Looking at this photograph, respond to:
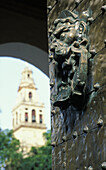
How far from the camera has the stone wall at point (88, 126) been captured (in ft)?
4.18

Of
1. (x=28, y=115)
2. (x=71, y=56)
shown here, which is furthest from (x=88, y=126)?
(x=28, y=115)

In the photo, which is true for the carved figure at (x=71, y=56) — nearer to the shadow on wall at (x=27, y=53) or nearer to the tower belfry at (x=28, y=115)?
the shadow on wall at (x=27, y=53)

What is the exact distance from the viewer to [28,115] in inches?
2224

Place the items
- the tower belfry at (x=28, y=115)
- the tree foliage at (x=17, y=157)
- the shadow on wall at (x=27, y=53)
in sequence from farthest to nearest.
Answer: the tower belfry at (x=28, y=115)
the tree foliage at (x=17, y=157)
the shadow on wall at (x=27, y=53)

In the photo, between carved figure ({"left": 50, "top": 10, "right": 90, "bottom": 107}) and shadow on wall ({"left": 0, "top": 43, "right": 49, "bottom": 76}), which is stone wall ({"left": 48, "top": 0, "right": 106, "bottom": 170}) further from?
shadow on wall ({"left": 0, "top": 43, "right": 49, "bottom": 76})

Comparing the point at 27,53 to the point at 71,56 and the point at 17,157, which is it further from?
the point at 17,157

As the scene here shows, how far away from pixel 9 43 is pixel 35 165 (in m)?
29.2

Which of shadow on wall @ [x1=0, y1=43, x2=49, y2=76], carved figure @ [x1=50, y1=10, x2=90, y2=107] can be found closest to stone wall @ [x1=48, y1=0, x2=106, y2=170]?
carved figure @ [x1=50, y1=10, x2=90, y2=107]

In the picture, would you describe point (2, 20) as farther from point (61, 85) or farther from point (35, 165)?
point (35, 165)

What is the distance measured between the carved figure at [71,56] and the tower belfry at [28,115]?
1925 inches

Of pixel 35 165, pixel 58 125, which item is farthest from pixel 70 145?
pixel 35 165

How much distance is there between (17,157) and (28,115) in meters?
20.9

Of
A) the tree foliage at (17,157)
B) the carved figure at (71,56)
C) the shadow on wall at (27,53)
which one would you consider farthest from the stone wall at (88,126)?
the tree foliage at (17,157)

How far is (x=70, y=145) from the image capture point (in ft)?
4.81
